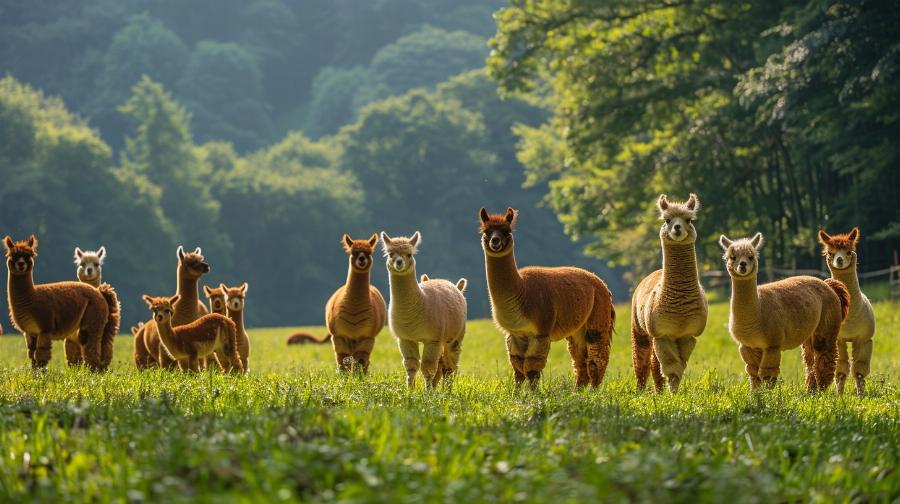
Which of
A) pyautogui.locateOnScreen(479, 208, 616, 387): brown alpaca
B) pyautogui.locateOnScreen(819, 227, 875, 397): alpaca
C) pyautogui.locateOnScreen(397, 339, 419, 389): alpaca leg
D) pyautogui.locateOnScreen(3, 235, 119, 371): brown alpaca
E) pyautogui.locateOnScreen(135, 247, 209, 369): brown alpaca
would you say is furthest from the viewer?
pyautogui.locateOnScreen(135, 247, 209, 369): brown alpaca

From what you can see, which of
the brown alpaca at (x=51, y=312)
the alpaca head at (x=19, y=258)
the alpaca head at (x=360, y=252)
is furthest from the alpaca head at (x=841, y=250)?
the alpaca head at (x=19, y=258)

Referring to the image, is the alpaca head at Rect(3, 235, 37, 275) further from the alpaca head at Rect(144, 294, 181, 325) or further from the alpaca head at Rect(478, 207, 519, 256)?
the alpaca head at Rect(478, 207, 519, 256)

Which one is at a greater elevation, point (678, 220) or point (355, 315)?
point (678, 220)

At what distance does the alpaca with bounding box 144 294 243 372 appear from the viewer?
47.3ft

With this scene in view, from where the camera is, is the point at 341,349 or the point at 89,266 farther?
the point at 89,266

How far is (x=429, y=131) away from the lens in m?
95.3

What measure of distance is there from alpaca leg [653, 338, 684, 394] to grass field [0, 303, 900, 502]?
0.93m

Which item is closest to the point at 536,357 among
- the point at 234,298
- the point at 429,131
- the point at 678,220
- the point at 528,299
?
the point at 528,299

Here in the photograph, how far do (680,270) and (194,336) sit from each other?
232 inches

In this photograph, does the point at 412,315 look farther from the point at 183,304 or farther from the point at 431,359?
the point at 183,304

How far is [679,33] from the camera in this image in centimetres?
3984

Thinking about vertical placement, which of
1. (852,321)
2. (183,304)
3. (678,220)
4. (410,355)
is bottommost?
(410,355)

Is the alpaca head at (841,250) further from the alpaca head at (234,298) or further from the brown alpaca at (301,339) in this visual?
the brown alpaca at (301,339)

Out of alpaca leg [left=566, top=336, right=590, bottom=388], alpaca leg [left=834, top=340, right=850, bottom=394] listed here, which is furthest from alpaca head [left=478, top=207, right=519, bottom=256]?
alpaca leg [left=834, top=340, right=850, bottom=394]
